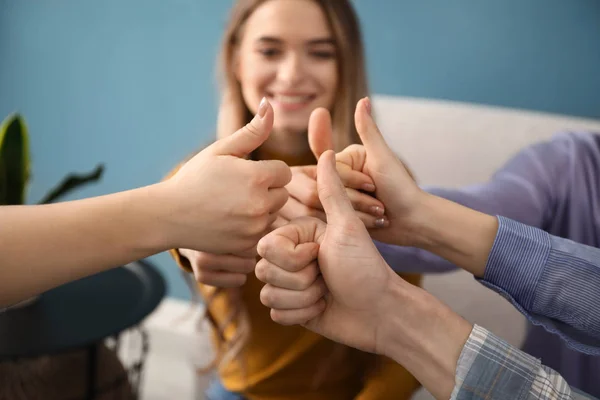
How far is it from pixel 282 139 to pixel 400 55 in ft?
1.37

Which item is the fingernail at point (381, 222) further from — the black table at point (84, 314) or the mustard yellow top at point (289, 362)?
the black table at point (84, 314)

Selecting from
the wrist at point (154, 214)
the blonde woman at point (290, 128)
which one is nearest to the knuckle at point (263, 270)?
the wrist at point (154, 214)

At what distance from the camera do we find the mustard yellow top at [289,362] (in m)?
0.91

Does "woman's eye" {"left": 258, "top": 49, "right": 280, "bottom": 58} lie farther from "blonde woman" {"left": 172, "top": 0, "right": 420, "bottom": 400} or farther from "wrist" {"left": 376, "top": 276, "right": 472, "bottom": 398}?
"wrist" {"left": 376, "top": 276, "right": 472, "bottom": 398}

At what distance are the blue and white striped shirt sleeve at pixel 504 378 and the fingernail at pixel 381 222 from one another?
0.21 m

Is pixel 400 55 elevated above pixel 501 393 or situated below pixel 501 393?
above

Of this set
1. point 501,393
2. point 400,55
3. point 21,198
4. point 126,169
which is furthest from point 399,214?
point 126,169

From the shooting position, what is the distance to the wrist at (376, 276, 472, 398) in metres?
0.54

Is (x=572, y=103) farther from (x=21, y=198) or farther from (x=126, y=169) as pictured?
(x=126, y=169)

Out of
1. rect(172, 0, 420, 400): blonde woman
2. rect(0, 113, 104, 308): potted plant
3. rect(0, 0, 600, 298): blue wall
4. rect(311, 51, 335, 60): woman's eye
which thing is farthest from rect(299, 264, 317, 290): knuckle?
rect(0, 0, 600, 298): blue wall

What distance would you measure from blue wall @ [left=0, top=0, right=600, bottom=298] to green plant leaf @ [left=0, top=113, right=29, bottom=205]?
0.57 meters

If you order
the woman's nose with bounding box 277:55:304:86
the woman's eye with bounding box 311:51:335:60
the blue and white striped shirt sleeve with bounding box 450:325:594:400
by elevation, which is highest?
the woman's eye with bounding box 311:51:335:60

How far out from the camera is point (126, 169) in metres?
1.62

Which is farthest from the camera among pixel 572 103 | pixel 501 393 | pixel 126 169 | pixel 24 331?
pixel 126 169
